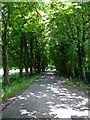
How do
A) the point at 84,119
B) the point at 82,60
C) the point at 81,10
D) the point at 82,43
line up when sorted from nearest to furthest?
1. the point at 84,119
2. the point at 81,10
3. the point at 82,43
4. the point at 82,60

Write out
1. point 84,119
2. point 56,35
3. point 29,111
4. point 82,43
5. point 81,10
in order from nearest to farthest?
point 84,119
point 29,111
point 81,10
point 82,43
point 56,35

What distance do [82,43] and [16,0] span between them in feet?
66.6

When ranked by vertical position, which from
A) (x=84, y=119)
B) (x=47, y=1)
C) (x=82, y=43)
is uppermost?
(x=47, y=1)

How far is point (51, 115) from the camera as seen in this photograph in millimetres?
11477

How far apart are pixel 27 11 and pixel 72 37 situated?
71.3ft

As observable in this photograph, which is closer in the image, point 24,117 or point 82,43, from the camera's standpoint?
point 24,117

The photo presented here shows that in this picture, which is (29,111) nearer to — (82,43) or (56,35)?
(82,43)

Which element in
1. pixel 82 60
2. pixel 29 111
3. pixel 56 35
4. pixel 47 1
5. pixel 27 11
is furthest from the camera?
pixel 56 35

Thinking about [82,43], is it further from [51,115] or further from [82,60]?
[51,115]

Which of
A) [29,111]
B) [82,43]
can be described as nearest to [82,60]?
[82,43]

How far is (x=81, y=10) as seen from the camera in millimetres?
19266

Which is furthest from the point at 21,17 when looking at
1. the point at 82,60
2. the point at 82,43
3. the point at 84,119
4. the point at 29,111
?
the point at 82,60

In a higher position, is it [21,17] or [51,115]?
[21,17]

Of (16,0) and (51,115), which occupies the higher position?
(16,0)
